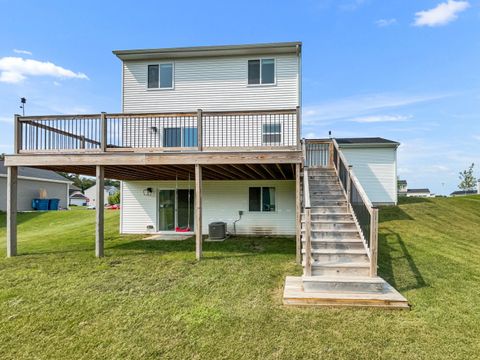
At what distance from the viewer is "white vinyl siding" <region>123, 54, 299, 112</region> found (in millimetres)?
10484

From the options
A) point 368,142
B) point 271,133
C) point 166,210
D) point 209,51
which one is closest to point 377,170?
point 368,142

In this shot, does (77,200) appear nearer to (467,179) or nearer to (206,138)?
(206,138)

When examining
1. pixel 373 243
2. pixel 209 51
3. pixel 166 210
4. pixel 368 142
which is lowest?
pixel 166 210

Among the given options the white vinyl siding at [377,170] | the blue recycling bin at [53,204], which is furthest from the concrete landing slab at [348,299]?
the blue recycling bin at [53,204]

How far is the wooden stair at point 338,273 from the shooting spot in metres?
4.34

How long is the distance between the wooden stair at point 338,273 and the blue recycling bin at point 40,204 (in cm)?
2417

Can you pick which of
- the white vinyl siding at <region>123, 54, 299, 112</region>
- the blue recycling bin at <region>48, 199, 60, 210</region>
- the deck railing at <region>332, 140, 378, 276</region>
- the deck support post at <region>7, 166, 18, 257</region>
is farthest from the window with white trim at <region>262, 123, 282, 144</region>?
the blue recycling bin at <region>48, 199, 60, 210</region>

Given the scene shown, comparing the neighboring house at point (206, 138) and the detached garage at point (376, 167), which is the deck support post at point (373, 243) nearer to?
the neighboring house at point (206, 138)

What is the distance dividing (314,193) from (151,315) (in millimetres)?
5260

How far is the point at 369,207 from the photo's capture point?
492 cm

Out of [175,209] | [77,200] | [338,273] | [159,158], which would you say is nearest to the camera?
[338,273]

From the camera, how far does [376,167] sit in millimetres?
13656

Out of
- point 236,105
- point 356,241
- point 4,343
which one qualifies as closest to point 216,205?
point 236,105

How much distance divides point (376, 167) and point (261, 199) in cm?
661
